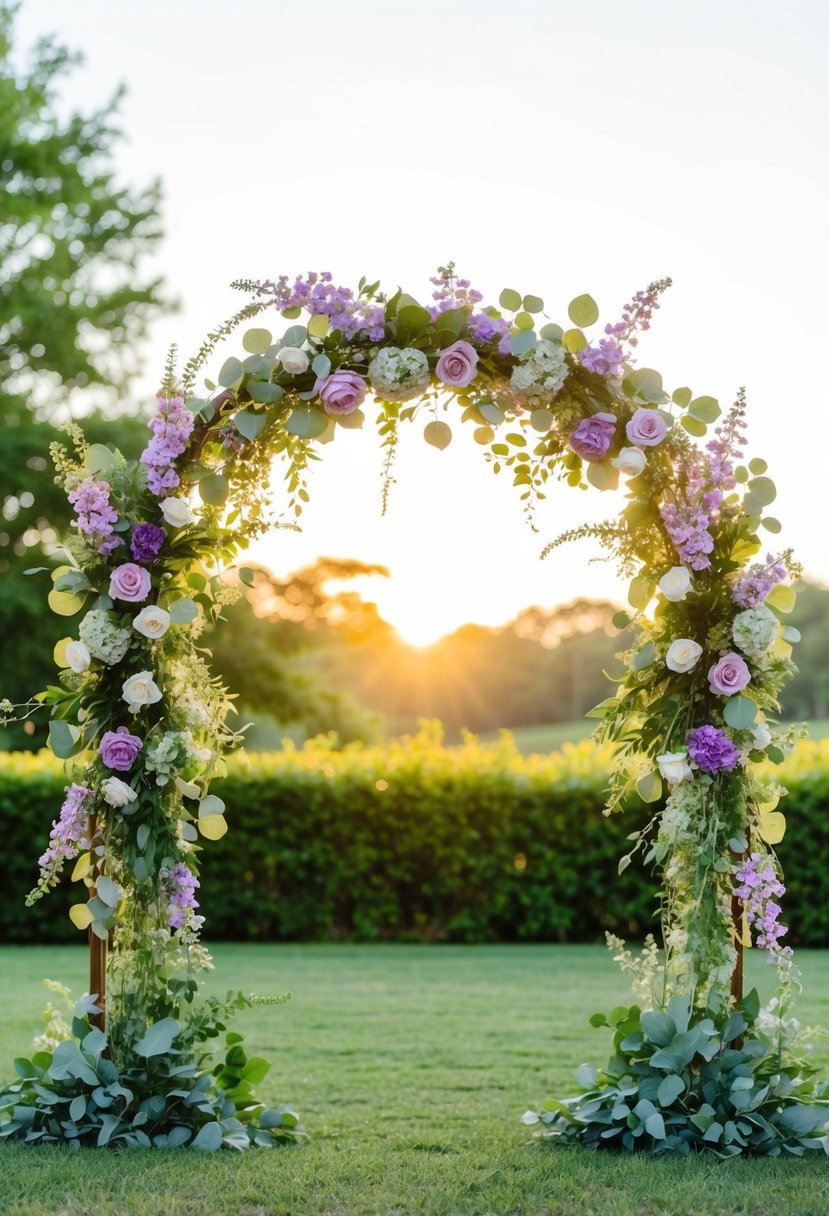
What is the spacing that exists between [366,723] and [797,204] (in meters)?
17.4

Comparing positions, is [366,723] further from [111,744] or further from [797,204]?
[111,744]

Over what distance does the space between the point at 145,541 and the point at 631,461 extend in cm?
164

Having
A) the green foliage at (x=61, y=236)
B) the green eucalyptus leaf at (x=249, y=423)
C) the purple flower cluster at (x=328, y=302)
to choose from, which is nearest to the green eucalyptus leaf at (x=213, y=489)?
the green eucalyptus leaf at (x=249, y=423)

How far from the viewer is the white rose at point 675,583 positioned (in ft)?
12.3

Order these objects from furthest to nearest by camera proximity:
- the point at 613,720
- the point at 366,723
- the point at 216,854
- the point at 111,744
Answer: the point at 366,723
the point at 216,854
the point at 613,720
the point at 111,744

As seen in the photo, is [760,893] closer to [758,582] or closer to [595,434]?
[758,582]

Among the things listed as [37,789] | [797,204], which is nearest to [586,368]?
[797,204]

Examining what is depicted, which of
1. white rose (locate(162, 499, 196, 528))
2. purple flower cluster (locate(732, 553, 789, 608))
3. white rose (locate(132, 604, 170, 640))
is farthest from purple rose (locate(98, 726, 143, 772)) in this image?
purple flower cluster (locate(732, 553, 789, 608))

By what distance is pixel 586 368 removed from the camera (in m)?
3.87

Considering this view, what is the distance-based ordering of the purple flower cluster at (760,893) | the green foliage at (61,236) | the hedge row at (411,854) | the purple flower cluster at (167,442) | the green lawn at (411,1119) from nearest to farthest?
1. the green lawn at (411,1119)
2. the purple flower cluster at (760,893)
3. the purple flower cluster at (167,442)
4. the hedge row at (411,854)
5. the green foliage at (61,236)

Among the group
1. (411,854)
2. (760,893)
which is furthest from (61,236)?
(760,893)

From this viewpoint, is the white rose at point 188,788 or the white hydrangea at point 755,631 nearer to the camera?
the white hydrangea at point 755,631

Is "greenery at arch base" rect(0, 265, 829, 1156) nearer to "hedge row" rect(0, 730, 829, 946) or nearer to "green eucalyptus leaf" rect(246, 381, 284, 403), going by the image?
"green eucalyptus leaf" rect(246, 381, 284, 403)

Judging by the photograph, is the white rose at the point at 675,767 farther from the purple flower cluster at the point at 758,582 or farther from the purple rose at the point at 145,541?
the purple rose at the point at 145,541
